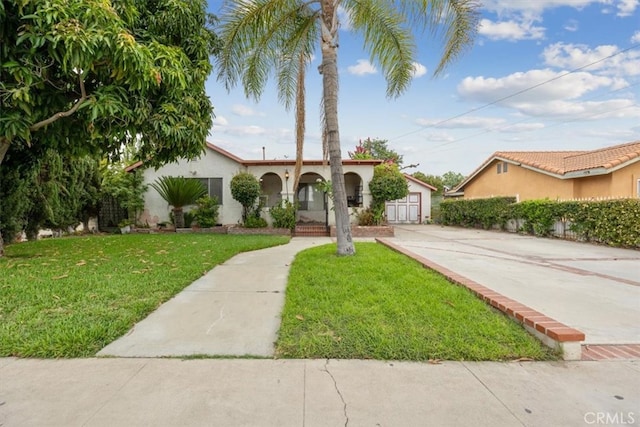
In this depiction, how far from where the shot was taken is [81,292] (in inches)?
176

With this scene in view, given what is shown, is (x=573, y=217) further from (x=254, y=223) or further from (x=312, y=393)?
(x=312, y=393)

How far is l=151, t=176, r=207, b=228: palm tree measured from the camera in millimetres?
13711

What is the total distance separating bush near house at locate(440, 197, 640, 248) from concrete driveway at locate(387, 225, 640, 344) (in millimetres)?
709

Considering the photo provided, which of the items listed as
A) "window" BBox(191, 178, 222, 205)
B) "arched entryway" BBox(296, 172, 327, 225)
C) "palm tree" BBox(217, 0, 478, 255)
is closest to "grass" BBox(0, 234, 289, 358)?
"palm tree" BBox(217, 0, 478, 255)

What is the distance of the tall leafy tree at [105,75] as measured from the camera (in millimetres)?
4664

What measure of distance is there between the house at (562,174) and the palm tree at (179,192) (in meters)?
15.9

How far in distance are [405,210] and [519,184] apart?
7.96 m

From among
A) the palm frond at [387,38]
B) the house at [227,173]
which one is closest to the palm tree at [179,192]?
the house at [227,173]

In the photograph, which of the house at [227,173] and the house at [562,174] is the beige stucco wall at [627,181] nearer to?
A: the house at [562,174]

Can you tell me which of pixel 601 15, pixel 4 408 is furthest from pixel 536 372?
pixel 601 15

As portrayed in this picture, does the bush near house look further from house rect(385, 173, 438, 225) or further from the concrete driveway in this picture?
house rect(385, 173, 438, 225)

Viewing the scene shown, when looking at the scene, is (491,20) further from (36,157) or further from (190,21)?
(36,157)

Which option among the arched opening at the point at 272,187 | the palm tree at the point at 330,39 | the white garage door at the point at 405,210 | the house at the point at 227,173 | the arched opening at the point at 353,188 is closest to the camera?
the palm tree at the point at 330,39
